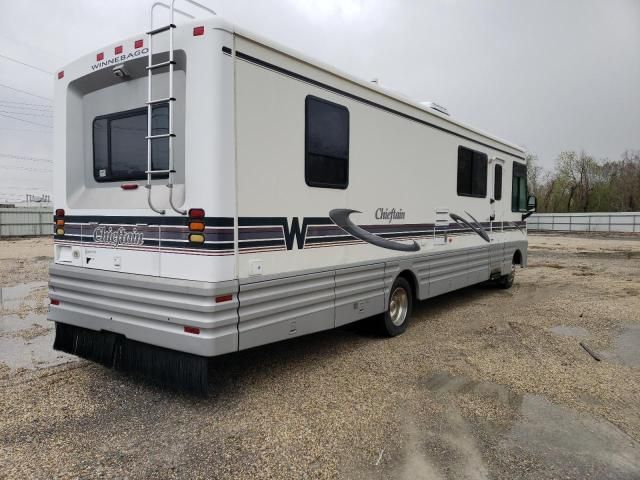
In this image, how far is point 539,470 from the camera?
3.07m

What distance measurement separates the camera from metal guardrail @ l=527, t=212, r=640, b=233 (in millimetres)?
36625

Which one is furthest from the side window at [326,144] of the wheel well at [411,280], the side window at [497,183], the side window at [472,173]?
the side window at [497,183]

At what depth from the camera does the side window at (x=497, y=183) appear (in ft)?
28.7

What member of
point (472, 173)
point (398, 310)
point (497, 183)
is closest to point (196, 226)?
point (398, 310)

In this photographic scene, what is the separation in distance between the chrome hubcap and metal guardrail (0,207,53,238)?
92.6 feet

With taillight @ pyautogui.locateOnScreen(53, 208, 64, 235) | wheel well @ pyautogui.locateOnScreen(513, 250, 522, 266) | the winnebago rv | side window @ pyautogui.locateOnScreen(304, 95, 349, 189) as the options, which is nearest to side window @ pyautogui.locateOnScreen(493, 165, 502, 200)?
wheel well @ pyautogui.locateOnScreen(513, 250, 522, 266)

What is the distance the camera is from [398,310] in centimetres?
621

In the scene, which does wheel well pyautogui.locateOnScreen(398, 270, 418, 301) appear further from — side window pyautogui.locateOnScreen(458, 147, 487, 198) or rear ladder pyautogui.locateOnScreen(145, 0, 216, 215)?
rear ladder pyautogui.locateOnScreen(145, 0, 216, 215)

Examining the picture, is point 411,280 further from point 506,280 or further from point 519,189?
point 519,189

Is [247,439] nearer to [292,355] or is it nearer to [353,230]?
[292,355]

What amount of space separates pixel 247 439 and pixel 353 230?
2432 millimetres

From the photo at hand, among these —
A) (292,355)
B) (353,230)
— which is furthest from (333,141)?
(292,355)

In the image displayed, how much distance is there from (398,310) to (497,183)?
398cm

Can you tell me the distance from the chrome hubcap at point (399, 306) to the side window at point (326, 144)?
5.98 ft
